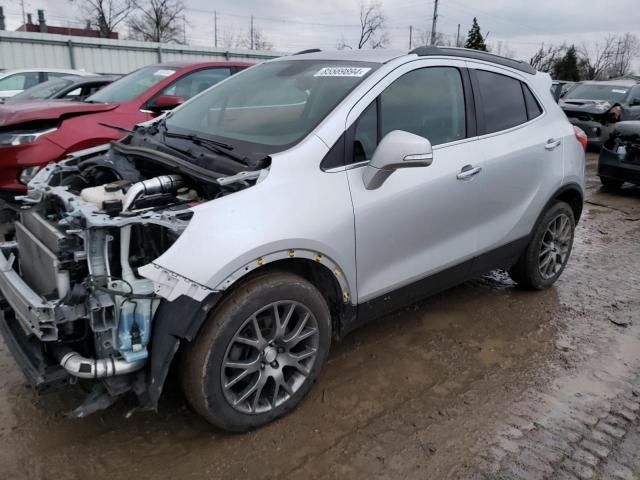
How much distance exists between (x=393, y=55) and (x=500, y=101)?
0.97 meters

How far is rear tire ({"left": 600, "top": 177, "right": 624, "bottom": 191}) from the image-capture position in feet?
28.0

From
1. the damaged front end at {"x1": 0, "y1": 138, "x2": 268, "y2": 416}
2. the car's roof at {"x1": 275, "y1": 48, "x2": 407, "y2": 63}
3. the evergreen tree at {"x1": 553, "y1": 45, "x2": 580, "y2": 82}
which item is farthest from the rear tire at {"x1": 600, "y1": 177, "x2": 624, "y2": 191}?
the evergreen tree at {"x1": 553, "y1": 45, "x2": 580, "y2": 82}

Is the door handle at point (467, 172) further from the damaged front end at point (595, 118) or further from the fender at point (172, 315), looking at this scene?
the damaged front end at point (595, 118)

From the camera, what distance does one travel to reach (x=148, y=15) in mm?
46688

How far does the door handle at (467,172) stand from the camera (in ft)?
10.9

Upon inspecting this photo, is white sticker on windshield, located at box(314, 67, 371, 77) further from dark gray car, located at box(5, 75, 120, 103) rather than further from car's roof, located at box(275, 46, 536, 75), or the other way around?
dark gray car, located at box(5, 75, 120, 103)

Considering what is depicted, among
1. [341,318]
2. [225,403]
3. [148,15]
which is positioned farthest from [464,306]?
[148,15]

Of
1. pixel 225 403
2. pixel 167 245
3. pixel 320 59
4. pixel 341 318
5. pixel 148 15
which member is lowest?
pixel 225 403

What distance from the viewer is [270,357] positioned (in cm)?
268

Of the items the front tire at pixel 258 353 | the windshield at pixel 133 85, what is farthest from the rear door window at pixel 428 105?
the windshield at pixel 133 85

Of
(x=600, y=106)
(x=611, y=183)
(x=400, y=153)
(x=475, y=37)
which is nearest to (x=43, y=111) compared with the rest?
(x=400, y=153)

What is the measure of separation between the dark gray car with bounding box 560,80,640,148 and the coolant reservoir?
35.5ft

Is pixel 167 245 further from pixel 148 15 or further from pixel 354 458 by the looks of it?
pixel 148 15

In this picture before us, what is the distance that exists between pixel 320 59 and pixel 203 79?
131 inches
